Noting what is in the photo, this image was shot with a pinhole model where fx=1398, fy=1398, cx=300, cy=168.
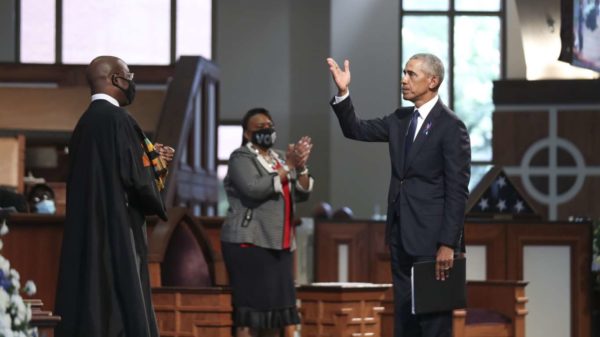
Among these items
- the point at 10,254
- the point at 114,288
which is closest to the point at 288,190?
the point at 10,254

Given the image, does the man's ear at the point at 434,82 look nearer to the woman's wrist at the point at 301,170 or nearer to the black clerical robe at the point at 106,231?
the black clerical robe at the point at 106,231

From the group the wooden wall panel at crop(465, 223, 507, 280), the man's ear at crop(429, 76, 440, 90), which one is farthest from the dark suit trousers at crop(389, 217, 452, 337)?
the wooden wall panel at crop(465, 223, 507, 280)

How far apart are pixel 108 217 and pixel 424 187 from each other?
42.5 inches

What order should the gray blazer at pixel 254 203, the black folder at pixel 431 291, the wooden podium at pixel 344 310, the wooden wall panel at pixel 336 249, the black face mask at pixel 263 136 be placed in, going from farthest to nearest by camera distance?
1. the wooden wall panel at pixel 336 249
2. the wooden podium at pixel 344 310
3. the black face mask at pixel 263 136
4. the gray blazer at pixel 254 203
5. the black folder at pixel 431 291

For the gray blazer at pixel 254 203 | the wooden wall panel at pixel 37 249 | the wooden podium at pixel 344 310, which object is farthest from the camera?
the wooden podium at pixel 344 310

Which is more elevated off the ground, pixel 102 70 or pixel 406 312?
pixel 102 70

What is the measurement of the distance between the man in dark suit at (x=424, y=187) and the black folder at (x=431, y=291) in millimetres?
33

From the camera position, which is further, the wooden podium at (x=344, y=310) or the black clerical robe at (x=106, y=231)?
the wooden podium at (x=344, y=310)

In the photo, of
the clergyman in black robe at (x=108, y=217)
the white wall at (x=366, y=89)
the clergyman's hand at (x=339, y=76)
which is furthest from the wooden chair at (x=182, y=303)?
the white wall at (x=366, y=89)

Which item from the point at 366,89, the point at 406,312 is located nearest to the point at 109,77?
the point at 406,312

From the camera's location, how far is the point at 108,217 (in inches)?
188

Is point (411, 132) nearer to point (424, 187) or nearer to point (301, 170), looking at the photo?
point (424, 187)

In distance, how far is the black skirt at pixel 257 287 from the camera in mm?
6508

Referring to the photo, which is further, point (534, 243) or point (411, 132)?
point (534, 243)
